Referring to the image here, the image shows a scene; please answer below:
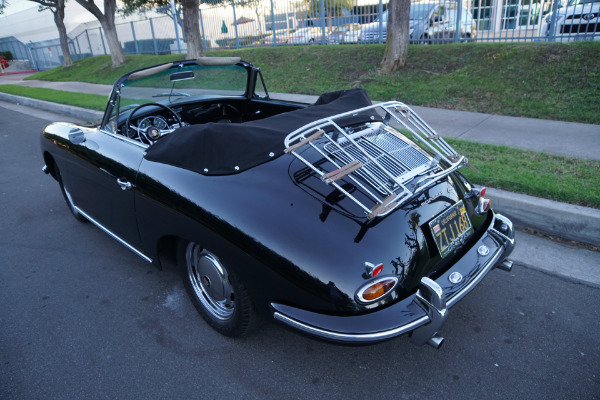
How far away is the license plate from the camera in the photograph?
2.31m

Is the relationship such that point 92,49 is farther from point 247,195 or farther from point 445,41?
point 247,195

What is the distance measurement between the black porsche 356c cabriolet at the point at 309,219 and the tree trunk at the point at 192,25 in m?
11.1

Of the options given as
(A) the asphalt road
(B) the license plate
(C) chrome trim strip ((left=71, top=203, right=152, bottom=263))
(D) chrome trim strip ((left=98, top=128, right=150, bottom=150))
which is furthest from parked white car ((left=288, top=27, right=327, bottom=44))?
(B) the license plate

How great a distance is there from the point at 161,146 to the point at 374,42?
1137cm

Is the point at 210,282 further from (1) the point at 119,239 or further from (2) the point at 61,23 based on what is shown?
(2) the point at 61,23

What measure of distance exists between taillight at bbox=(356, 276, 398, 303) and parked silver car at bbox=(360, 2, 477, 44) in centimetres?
1052

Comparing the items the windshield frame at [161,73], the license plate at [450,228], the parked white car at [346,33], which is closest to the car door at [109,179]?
the windshield frame at [161,73]

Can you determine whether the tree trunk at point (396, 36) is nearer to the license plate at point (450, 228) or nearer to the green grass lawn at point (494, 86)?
the green grass lawn at point (494, 86)

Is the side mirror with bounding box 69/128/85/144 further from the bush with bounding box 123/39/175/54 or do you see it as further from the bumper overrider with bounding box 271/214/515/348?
the bush with bounding box 123/39/175/54

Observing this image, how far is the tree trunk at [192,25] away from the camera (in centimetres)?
1301

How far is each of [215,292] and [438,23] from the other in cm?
1098

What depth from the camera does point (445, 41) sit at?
11078mm

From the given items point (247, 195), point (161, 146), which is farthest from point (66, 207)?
point (247, 195)

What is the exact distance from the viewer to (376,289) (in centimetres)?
199
